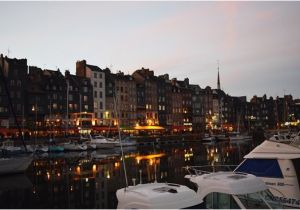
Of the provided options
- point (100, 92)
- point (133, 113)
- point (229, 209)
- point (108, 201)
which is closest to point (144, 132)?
point (133, 113)

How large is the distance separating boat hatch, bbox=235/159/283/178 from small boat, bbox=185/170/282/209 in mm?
6407

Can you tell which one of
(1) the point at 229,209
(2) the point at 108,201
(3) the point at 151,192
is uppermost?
(3) the point at 151,192

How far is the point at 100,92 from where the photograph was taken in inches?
4564

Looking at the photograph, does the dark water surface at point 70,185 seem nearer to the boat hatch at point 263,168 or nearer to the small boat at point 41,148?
the boat hatch at point 263,168

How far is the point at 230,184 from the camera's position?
12.6m

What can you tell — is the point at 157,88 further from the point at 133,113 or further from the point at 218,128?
the point at 218,128

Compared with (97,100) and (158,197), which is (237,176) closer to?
(158,197)

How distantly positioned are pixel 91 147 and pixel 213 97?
3850 inches

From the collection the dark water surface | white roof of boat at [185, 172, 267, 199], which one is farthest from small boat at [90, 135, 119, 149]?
white roof of boat at [185, 172, 267, 199]

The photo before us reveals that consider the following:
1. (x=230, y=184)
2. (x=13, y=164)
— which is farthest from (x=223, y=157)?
(x=230, y=184)

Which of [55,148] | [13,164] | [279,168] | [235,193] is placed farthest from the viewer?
[55,148]

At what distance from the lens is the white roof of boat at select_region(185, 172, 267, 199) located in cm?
1253

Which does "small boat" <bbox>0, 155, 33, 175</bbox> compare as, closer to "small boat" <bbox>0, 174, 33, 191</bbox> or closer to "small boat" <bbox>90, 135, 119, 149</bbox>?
"small boat" <bbox>0, 174, 33, 191</bbox>

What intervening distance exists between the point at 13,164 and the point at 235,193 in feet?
111
